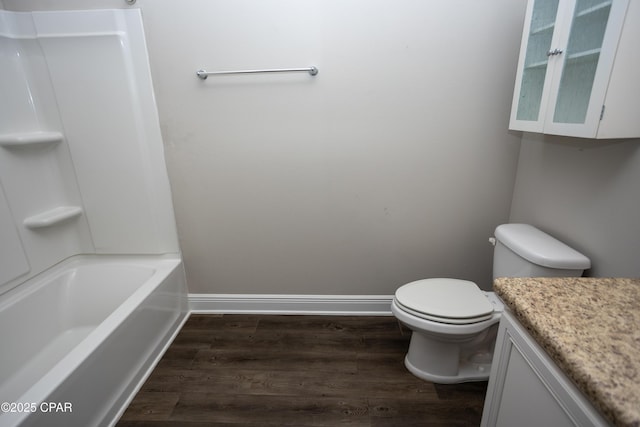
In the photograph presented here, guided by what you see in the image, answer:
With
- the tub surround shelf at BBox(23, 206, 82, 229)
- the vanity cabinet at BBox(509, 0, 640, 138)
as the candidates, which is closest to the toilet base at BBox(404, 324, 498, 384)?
the vanity cabinet at BBox(509, 0, 640, 138)

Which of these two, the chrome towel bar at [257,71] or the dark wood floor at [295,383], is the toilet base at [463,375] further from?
the chrome towel bar at [257,71]

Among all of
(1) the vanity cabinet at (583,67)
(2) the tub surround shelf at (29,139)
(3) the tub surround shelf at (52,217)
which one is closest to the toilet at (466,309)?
(1) the vanity cabinet at (583,67)

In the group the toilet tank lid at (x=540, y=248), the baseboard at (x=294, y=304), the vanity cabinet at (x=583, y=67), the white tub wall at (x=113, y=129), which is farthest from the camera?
the baseboard at (x=294, y=304)

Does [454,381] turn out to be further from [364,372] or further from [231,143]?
[231,143]

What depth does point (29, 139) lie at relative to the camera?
158cm

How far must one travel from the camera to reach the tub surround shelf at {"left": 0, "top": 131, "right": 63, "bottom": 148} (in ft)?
5.00

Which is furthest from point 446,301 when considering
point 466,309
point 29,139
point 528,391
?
point 29,139

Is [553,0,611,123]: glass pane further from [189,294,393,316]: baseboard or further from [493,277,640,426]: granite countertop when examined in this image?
[189,294,393,316]: baseboard

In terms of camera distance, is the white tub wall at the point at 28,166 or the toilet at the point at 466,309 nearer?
the toilet at the point at 466,309

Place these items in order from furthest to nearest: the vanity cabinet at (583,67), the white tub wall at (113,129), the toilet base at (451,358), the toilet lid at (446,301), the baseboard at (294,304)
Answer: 1. the baseboard at (294,304)
2. the white tub wall at (113,129)
3. the toilet base at (451,358)
4. the toilet lid at (446,301)
5. the vanity cabinet at (583,67)

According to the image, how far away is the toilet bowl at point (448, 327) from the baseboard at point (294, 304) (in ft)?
1.38

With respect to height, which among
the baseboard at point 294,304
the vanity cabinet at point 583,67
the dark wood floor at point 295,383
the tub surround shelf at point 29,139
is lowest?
the dark wood floor at point 295,383

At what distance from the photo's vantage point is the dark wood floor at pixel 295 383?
4.44 ft

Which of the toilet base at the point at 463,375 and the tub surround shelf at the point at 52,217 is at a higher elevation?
the tub surround shelf at the point at 52,217
